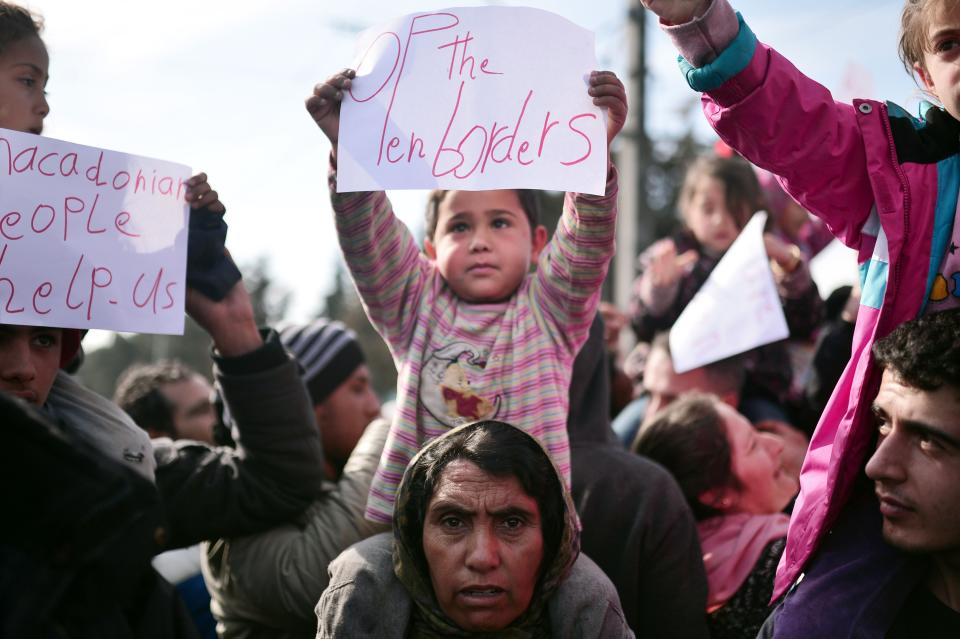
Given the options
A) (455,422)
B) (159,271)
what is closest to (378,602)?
(455,422)

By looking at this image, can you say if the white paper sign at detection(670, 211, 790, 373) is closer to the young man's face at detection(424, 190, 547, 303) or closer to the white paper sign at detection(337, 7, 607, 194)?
the young man's face at detection(424, 190, 547, 303)

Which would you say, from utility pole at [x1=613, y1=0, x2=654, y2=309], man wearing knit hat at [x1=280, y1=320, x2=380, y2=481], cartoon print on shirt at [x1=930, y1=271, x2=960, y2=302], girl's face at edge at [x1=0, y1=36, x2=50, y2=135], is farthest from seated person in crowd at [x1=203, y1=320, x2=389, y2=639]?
utility pole at [x1=613, y1=0, x2=654, y2=309]

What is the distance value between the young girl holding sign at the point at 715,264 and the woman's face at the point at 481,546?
227 cm

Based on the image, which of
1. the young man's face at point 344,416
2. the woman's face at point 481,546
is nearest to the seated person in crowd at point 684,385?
the young man's face at point 344,416

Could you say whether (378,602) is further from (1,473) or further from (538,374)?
(1,473)

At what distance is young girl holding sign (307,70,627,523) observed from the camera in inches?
110

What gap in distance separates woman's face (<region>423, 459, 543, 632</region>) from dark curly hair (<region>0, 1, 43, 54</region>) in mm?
1638

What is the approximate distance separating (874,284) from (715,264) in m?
2.62

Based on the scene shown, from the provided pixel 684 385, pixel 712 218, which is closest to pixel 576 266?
pixel 684 385

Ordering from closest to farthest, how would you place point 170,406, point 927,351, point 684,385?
point 927,351
point 684,385
point 170,406

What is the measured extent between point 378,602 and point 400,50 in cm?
146

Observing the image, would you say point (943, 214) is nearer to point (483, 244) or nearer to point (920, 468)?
point (920, 468)

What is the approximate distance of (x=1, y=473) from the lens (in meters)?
1.55

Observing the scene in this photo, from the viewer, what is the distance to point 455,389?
2814 millimetres
